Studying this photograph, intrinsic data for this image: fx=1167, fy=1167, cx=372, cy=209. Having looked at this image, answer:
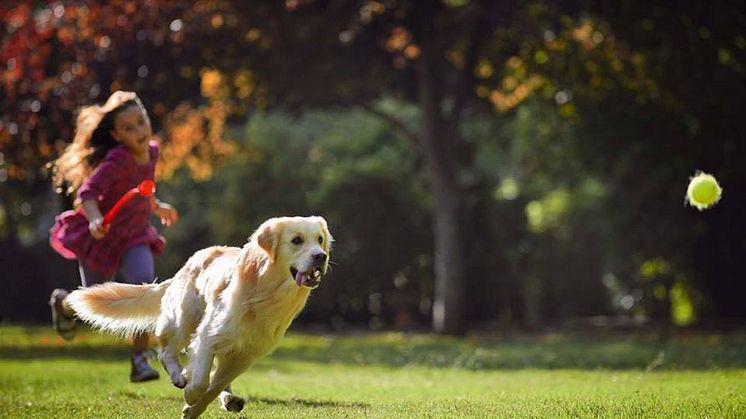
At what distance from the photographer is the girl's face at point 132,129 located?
8.46 m

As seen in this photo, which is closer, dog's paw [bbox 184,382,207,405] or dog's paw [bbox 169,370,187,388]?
dog's paw [bbox 184,382,207,405]

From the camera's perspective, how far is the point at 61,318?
866 cm

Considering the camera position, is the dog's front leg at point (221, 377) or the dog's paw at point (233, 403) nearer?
the dog's front leg at point (221, 377)

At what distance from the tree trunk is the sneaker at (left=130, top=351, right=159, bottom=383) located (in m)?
10.2

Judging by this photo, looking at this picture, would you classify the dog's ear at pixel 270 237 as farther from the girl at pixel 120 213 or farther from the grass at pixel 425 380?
the girl at pixel 120 213

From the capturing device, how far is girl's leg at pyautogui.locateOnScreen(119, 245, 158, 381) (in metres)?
8.41

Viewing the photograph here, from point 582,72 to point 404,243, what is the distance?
15.7 feet

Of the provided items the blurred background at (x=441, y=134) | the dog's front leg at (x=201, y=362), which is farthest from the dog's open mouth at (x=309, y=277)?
the blurred background at (x=441, y=134)

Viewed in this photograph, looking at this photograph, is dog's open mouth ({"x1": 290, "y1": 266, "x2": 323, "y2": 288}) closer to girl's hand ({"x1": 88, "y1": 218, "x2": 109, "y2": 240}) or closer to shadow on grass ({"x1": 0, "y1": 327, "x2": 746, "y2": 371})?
girl's hand ({"x1": 88, "y1": 218, "x2": 109, "y2": 240})

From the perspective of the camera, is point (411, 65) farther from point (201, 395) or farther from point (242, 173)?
point (201, 395)

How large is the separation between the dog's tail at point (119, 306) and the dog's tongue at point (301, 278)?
4.70 feet

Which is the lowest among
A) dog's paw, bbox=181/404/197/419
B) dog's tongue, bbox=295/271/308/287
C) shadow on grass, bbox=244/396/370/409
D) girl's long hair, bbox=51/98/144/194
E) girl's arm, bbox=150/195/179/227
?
shadow on grass, bbox=244/396/370/409

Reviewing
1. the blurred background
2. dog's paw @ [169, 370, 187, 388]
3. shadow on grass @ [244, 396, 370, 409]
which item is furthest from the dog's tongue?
the blurred background

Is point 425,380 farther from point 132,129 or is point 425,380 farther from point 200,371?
point 200,371
